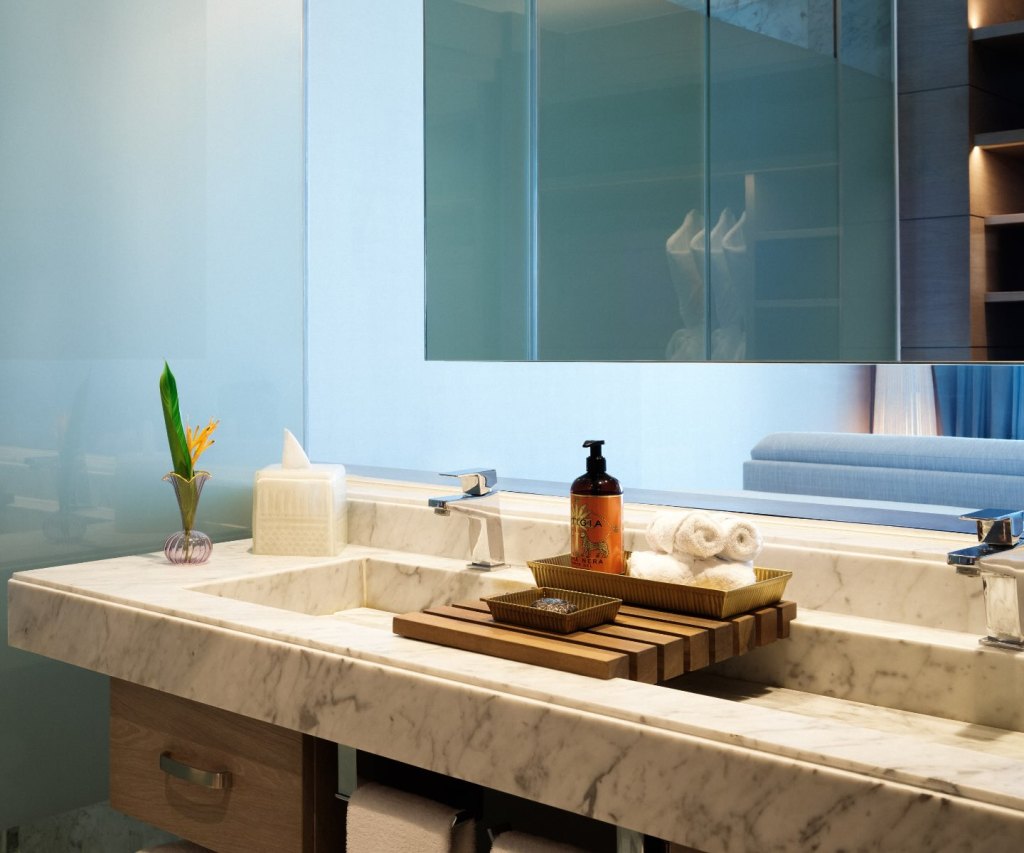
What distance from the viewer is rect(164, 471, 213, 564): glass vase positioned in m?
1.95

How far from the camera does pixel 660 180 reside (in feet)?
6.01

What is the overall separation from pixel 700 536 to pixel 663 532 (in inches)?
2.3

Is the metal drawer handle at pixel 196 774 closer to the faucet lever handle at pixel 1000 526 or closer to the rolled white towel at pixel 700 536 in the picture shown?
the rolled white towel at pixel 700 536

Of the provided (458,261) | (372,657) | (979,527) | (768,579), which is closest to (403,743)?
(372,657)

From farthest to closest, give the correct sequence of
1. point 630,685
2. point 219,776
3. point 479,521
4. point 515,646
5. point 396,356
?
point 396,356 → point 479,521 → point 219,776 → point 515,646 → point 630,685

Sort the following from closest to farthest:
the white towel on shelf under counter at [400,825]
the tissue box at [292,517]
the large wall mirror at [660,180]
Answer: the white towel on shelf under counter at [400,825]
the large wall mirror at [660,180]
the tissue box at [292,517]

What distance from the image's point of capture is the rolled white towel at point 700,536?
1.48 meters

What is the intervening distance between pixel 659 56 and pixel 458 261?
21.7 inches

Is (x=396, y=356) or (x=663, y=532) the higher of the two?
(x=396, y=356)

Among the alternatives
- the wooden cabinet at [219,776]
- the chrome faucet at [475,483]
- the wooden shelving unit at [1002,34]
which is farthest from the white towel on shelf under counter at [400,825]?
the wooden shelving unit at [1002,34]

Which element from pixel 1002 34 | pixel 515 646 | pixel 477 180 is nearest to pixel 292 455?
pixel 477 180

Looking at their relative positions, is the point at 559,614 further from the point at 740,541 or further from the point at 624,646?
the point at 740,541

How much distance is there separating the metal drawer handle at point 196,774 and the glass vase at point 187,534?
39 cm

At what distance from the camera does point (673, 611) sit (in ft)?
4.87
